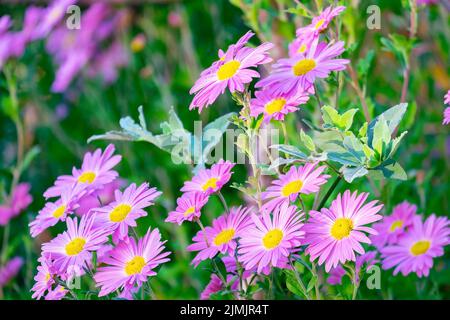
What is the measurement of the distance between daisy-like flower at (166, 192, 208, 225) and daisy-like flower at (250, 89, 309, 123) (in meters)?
0.10

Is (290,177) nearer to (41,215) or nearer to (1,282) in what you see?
(41,215)

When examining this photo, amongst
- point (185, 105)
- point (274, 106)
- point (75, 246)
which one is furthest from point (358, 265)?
point (185, 105)

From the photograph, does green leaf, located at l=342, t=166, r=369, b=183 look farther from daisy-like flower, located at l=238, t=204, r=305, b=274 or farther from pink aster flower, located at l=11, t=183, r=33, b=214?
pink aster flower, located at l=11, t=183, r=33, b=214

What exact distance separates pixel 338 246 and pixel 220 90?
→ 181mm

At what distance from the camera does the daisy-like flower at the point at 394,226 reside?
2.83 ft

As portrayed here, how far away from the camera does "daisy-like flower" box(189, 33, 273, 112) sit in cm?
69

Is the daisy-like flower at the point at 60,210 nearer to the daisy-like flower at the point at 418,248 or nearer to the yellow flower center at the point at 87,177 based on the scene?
the yellow flower center at the point at 87,177

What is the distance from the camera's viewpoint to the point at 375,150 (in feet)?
2.18

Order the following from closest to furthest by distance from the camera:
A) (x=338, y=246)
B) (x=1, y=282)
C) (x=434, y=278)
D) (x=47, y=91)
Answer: (x=338, y=246) → (x=434, y=278) → (x=1, y=282) → (x=47, y=91)

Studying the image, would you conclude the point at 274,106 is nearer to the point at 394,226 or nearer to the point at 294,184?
the point at 294,184

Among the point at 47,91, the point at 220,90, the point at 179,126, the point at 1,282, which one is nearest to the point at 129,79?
the point at 47,91

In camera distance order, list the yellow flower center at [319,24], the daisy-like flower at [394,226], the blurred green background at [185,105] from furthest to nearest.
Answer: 1. the blurred green background at [185,105]
2. the daisy-like flower at [394,226]
3. the yellow flower center at [319,24]

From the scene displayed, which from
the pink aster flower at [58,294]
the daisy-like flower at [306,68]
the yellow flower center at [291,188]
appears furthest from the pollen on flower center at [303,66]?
the pink aster flower at [58,294]

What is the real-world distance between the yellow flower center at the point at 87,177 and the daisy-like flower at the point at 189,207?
4.9 inches
